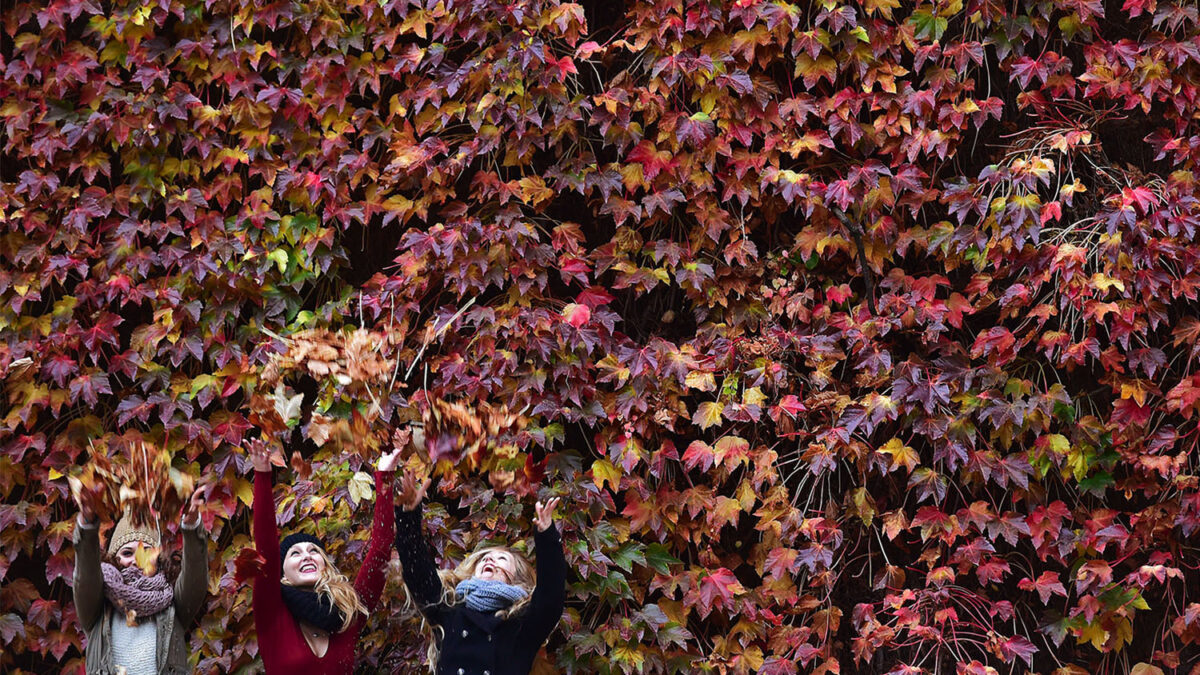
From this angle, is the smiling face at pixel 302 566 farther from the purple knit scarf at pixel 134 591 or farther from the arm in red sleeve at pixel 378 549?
the purple knit scarf at pixel 134 591

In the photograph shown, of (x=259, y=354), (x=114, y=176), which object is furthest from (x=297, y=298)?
(x=114, y=176)

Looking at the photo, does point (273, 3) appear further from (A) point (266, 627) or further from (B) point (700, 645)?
(B) point (700, 645)

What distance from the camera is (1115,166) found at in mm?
3471

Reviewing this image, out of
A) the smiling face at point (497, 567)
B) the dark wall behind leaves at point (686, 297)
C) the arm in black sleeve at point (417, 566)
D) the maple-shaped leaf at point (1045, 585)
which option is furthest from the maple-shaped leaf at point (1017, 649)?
the arm in black sleeve at point (417, 566)

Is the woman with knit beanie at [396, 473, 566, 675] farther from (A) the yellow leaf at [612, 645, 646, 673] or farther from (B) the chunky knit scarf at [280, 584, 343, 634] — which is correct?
(A) the yellow leaf at [612, 645, 646, 673]

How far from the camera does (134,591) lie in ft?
9.66

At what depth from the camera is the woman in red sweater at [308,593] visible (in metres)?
2.91

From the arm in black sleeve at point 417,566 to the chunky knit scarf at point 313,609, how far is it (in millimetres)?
198

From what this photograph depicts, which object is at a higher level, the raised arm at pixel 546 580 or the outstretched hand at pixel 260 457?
the outstretched hand at pixel 260 457

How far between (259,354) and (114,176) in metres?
0.80

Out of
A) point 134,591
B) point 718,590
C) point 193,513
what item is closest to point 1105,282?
point 718,590

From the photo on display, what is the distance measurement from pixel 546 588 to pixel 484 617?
167 millimetres

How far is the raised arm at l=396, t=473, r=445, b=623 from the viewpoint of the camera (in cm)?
292

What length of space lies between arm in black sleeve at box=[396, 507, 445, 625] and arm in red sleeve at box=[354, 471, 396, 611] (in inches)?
2.8
